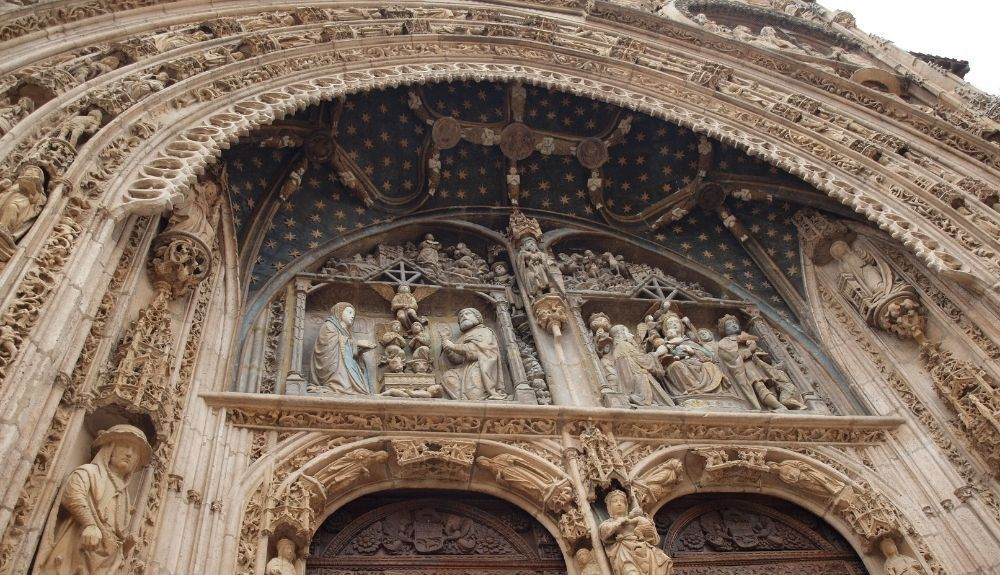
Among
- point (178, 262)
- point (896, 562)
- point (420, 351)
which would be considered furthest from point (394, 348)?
point (896, 562)

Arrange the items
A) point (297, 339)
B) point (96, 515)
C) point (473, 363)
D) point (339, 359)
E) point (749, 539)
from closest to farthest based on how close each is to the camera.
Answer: point (96, 515) → point (749, 539) → point (339, 359) → point (297, 339) → point (473, 363)

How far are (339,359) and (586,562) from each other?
246cm

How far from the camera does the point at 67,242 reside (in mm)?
4180

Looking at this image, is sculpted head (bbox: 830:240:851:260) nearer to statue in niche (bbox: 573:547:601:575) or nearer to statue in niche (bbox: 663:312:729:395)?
statue in niche (bbox: 663:312:729:395)

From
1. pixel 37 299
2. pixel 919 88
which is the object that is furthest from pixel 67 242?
pixel 919 88

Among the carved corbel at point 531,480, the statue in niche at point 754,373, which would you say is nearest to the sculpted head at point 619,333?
the statue in niche at point 754,373

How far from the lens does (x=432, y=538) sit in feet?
17.4

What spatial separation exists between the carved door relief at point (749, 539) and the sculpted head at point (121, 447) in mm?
3419

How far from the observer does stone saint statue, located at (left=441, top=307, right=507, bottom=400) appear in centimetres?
620

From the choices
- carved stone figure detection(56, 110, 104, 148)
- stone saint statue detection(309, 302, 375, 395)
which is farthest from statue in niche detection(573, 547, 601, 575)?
carved stone figure detection(56, 110, 104, 148)

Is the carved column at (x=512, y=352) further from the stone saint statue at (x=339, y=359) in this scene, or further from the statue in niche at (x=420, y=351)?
the stone saint statue at (x=339, y=359)

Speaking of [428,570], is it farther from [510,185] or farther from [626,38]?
[626,38]

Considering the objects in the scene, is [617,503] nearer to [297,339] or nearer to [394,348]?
[394,348]

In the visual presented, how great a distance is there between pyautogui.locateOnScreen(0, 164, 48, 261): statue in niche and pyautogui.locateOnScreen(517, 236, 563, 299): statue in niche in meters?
4.13
